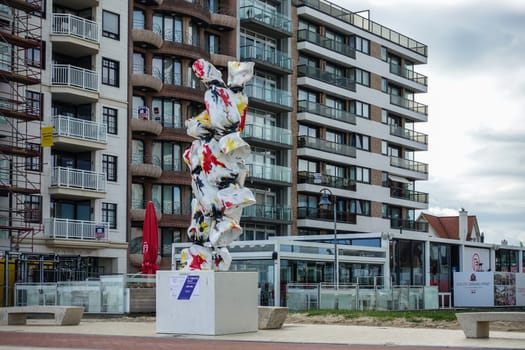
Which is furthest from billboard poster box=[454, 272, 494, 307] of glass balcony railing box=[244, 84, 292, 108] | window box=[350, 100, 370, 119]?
window box=[350, 100, 370, 119]

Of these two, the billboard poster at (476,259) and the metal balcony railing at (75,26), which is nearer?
the metal balcony railing at (75,26)

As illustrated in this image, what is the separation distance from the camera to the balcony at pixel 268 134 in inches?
2650

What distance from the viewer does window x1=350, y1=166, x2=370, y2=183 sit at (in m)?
80.3

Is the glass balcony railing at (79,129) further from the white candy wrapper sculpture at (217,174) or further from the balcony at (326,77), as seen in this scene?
the white candy wrapper sculpture at (217,174)

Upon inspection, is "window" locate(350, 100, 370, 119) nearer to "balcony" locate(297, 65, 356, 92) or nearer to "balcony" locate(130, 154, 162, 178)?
"balcony" locate(297, 65, 356, 92)

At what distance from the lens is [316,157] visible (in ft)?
247

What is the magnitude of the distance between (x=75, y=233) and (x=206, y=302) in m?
29.1

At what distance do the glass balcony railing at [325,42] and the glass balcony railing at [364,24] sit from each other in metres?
2.15

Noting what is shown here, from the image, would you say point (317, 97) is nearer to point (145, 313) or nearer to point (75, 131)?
point (75, 131)

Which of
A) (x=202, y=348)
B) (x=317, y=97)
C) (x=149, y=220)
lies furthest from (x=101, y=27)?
(x=202, y=348)

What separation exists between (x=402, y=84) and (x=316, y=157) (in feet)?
53.0

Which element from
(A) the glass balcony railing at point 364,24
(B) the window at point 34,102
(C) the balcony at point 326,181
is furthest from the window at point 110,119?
(A) the glass balcony railing at point 364,24

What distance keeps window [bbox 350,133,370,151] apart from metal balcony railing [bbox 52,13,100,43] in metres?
32.0

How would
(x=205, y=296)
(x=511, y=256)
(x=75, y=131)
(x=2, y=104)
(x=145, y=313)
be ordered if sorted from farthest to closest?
(x=511, y=256) < (x=75, y=131) < (x=2, y=104) < (x=145, y=313) < (x=205, y=296)
